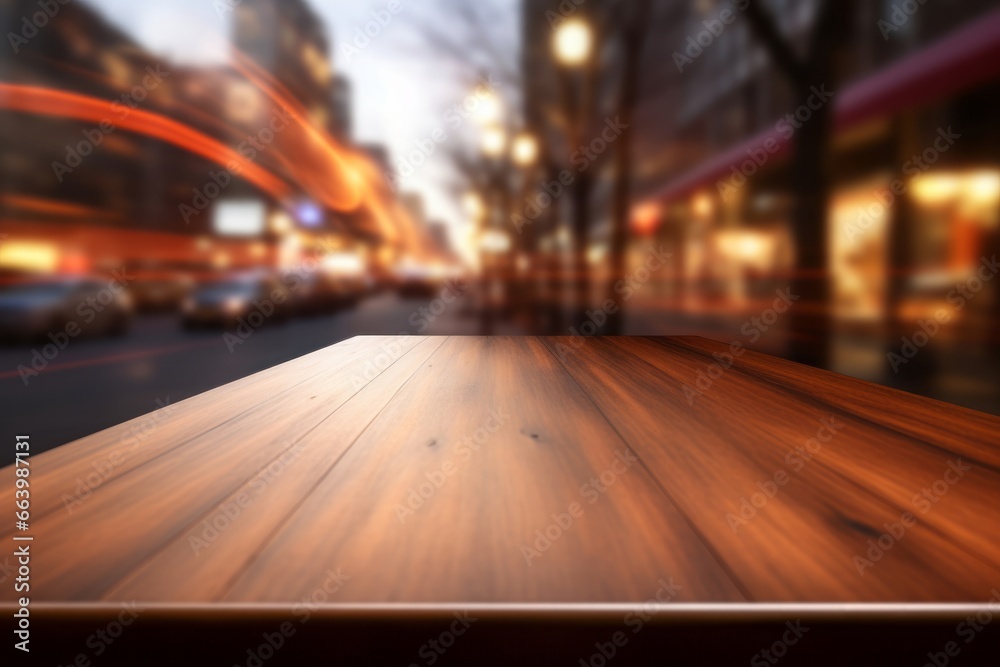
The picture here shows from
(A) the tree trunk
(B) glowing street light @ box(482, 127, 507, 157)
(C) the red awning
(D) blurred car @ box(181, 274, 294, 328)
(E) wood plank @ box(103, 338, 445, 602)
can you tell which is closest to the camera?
(E) wood plank @ box(103, 338, 445, 602)

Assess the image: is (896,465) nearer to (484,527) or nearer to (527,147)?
(484,527)

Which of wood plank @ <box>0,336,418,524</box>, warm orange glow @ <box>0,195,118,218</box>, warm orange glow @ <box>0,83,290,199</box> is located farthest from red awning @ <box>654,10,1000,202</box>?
warm orange glow @ <box>0,195,118,218</box>

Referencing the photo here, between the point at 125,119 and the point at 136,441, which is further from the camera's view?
the point at 125,119

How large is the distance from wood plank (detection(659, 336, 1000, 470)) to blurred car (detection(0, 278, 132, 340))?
11745 mm

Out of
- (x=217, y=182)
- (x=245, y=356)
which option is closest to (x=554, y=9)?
(x=245, y=356)

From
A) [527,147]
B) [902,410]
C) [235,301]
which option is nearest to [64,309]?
[235,301]

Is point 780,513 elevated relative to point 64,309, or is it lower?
elevated

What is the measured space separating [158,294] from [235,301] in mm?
5939

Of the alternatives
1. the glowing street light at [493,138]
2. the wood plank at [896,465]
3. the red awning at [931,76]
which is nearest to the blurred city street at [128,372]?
the wood plank at [896,465]

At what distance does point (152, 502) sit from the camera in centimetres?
87

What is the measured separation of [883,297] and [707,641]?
835 centimetres

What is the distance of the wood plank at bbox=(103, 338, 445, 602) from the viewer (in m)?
0.63

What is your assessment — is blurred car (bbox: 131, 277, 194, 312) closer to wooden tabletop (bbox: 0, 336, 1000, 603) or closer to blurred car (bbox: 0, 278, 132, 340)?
blurred car (bbox: 0, 278, 132, 340)

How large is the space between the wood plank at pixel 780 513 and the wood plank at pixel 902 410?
0.60ft
